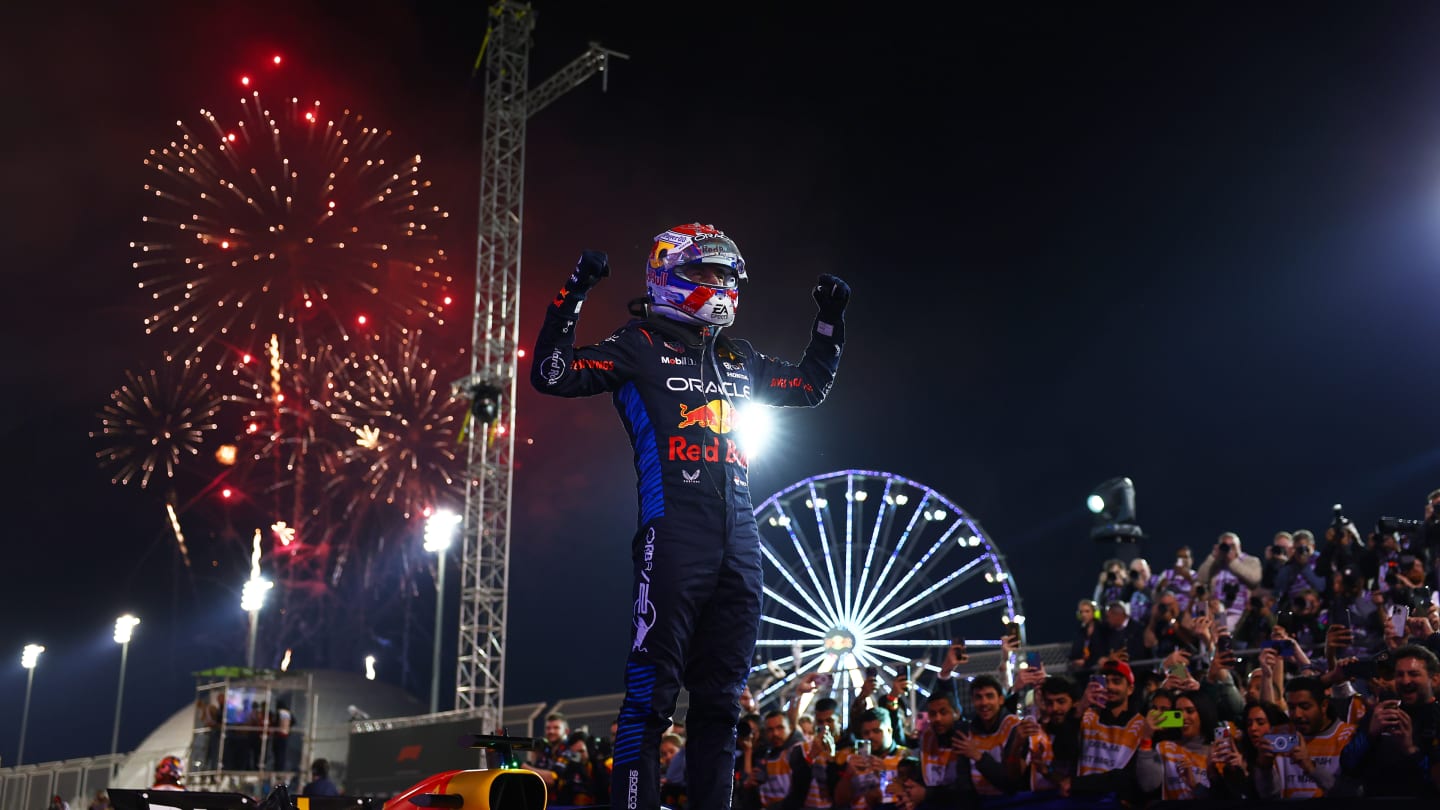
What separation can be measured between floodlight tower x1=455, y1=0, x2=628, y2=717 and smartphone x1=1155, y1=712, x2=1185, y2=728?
23869 millimetres

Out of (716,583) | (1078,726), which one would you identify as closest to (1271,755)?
(1078,726)

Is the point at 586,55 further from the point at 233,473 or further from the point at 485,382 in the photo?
the point at 233,473

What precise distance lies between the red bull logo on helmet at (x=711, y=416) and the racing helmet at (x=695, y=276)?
402mm

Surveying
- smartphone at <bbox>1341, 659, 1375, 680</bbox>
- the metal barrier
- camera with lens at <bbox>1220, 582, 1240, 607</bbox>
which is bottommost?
the metal barrier

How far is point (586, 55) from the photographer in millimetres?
35312

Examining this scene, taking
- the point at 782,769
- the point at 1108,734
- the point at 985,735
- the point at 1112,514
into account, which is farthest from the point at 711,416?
the point at 1112,514

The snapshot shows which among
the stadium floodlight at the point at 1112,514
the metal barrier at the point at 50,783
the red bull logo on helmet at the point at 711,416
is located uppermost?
the stadium floodlight at the point at 1112,514

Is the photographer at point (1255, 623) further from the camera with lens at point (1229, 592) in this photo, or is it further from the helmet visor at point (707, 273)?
the helmet visor at point (707, 273)

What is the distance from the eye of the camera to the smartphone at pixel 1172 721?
8.60m

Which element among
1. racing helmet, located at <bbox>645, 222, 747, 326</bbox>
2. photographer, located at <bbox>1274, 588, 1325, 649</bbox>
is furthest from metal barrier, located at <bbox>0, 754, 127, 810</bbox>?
racing helmet, located at <bbox>645, 222, 747, 326</bbox>

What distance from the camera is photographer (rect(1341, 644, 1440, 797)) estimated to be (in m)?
7.37

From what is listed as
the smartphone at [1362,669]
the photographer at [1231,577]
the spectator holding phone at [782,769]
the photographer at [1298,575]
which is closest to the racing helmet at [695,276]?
the smartphone at [1362,669]

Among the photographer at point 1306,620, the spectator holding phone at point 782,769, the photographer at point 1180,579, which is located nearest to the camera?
the spectator holding phone at point 782,769

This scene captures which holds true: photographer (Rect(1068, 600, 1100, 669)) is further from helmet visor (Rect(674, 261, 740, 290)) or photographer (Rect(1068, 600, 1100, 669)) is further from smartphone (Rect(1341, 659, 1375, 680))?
helmet visor (Rect(674, 261, 740, 290))
